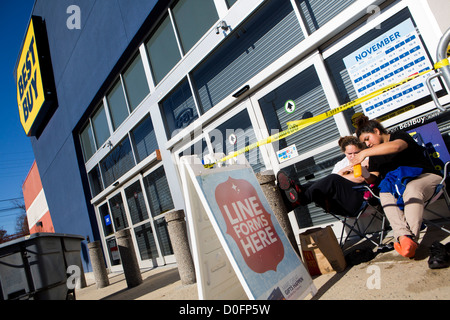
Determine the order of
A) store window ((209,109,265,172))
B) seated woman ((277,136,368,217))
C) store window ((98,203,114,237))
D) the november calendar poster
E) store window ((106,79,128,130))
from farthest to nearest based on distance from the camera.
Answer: store window ((98,203,114,237)), store window ((106,79,128,130)), store window ((209,109,265,172)), seated woman ((277,136,368,217)), the november calendar poster

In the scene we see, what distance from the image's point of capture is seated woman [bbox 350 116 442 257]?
96.0 inches

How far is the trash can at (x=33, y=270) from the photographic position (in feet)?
13.0

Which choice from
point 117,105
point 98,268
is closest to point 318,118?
point 98,268

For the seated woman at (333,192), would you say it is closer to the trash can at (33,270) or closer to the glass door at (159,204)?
the trash can at (33,270)

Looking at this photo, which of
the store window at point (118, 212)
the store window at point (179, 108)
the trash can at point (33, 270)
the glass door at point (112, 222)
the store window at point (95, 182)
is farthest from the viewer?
the store window at point (95, 182)

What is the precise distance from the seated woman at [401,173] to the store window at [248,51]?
2.21 metres

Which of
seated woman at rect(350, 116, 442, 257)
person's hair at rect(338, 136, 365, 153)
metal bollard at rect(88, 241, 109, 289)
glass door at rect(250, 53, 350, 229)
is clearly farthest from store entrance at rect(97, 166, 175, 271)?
seated woman at rect(350, 116, 442, 257)

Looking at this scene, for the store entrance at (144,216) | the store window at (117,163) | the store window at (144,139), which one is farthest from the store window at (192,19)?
the store window at (117,163)

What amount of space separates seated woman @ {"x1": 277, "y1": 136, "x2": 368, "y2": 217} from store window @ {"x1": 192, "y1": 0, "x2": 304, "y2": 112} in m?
2.19

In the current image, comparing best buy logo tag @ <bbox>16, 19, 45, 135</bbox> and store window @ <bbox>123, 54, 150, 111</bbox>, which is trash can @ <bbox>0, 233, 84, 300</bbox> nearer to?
store window @ <bbox>123, 54, 150, 111</bbox>

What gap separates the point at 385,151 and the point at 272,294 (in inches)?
65.9

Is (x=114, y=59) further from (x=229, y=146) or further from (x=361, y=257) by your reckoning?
(x=361, y=257)
